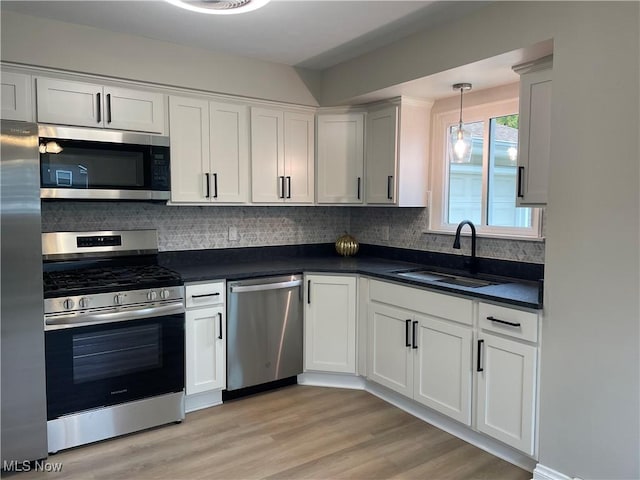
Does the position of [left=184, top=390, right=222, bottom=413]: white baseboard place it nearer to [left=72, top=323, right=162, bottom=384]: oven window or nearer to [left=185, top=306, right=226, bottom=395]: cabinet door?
[left=185, top=306, right=226, bottom=395]: cabinet door

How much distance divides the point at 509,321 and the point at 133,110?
8.43ft

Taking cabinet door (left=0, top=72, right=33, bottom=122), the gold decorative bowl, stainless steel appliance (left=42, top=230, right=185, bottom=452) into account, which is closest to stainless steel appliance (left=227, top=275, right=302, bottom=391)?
stainless steel appliance (left=42, top=230, right=185, bottom=452)

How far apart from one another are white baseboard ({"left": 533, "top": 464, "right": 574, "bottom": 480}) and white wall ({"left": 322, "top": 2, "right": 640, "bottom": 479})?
0.09ft

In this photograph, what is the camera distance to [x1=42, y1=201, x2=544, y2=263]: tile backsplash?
3100mm

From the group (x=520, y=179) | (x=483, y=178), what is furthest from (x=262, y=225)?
(x=520, y=179)

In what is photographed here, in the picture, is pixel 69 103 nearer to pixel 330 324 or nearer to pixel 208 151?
pixel 208 151

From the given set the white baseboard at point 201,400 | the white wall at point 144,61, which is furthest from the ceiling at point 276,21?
the white baseboard at point 201,400

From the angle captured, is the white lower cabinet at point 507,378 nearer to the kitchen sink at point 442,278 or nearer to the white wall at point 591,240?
the white wall at point 591,240

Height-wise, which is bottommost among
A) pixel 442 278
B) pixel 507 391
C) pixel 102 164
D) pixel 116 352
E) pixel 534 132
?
pixel 507 391

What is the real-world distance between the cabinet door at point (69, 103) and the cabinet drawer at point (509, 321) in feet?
8.32

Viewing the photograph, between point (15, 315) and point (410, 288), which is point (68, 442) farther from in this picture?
point (410, 288)

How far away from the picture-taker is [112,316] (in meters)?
2.66

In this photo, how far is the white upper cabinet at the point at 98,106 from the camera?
2.76 m

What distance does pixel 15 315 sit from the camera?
92.3 inches
